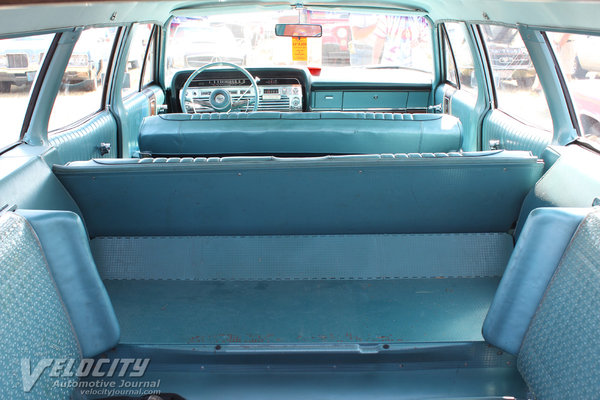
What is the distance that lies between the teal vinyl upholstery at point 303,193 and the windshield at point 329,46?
365 centimetres

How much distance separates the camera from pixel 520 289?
1.78 metres

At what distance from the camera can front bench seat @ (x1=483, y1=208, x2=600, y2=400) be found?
1.52 meters

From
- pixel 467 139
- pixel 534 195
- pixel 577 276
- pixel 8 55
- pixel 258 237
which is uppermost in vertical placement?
pixel 8 55

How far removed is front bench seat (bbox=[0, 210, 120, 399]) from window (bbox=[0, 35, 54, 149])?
1.37 m

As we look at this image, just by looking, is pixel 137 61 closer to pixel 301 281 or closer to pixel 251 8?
pixel 251 8

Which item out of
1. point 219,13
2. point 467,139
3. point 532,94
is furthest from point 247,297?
point 219,13

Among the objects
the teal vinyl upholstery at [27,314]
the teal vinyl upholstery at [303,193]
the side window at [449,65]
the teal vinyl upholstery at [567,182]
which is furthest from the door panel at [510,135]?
the teal vinyl upholstery at [27,314]

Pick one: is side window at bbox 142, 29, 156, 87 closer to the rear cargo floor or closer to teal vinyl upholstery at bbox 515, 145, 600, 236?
the rear cargo floor

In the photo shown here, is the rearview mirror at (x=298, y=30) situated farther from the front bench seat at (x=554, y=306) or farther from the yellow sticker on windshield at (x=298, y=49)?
the front bench seat at (x=554, y=306)

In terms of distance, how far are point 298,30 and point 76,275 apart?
404cm

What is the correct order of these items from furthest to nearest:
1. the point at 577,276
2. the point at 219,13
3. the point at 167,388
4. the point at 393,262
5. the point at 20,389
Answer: the point at 219,13 < the point at 393,262 < the point at 167,388 < the point at 577,276 < the point at 20,389

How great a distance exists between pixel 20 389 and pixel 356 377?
1.22 m

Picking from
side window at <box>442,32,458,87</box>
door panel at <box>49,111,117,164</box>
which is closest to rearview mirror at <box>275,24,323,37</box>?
side window at <box>442,32,458,87</box>

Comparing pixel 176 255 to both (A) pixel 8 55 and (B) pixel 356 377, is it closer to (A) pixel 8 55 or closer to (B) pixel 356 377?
(B) pixel 356 377
